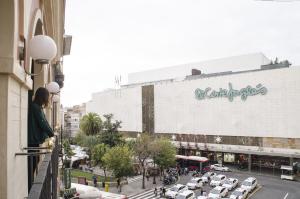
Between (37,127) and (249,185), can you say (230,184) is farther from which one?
(37,127)

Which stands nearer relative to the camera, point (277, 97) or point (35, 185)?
point (35, 185)

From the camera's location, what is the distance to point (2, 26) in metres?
2.32

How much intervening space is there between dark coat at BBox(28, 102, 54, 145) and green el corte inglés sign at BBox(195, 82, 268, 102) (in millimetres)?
41900

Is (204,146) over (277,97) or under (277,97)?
under

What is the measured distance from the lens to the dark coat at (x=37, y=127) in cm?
354

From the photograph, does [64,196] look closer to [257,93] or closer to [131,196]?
[131,196]

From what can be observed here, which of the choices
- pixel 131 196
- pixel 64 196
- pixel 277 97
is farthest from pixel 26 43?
pixel 277 97

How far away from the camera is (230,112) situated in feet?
150

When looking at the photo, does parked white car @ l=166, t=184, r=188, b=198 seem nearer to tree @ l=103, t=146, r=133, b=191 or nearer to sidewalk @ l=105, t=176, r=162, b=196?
sidewalk @ l=105, t=176, r=162, b=196

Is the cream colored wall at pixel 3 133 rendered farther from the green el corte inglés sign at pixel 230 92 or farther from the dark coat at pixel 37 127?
the green el corte inglés sign at pixel 230 92

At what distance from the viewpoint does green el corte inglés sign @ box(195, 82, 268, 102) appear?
42594 millimetres

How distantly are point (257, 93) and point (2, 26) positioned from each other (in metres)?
43.6

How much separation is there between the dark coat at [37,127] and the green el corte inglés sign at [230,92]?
41900 mm

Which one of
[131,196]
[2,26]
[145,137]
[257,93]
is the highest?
[257,93]
